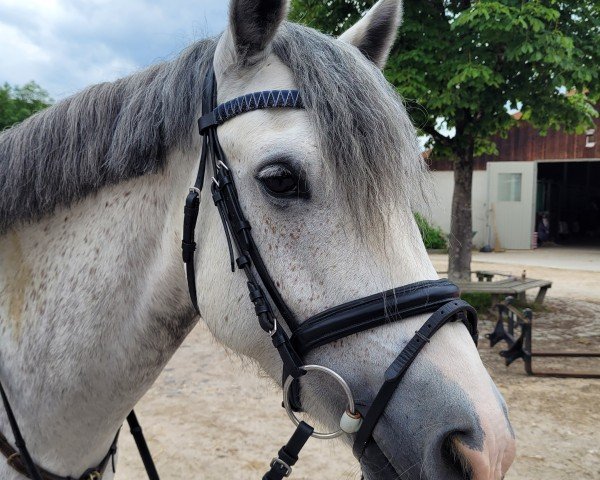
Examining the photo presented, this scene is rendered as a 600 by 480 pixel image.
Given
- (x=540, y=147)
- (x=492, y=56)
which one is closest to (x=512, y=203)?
(x=540, y=147)

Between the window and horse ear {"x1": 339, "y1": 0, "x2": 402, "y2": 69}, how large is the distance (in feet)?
69.5

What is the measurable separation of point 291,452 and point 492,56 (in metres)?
6.75

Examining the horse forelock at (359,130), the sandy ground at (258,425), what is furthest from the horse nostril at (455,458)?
the sandy ground at (258,425)

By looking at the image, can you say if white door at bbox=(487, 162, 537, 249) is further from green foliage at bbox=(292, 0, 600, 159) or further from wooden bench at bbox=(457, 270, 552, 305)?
green foliage at bbox=(292, 0, 600, 159)

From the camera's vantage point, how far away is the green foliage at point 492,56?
6078 mm

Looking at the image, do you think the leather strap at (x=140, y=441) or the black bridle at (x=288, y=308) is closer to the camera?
the black bridle at (x=288, y=308)

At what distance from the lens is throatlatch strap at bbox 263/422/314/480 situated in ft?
4.24

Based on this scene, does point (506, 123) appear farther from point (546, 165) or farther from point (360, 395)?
point (546, 165)

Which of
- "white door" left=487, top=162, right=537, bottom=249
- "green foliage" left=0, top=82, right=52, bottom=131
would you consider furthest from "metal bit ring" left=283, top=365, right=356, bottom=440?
"white door" left=487, top=162, right=537, bottom=249

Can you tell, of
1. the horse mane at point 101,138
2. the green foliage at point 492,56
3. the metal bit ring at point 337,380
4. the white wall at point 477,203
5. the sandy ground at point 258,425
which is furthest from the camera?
the white wall at point 477,203

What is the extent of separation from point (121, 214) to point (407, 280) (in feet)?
3.04

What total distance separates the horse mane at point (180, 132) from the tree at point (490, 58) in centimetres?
453

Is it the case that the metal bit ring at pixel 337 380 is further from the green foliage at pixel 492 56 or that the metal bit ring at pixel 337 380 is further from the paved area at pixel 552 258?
the paved area at pixel 552 258

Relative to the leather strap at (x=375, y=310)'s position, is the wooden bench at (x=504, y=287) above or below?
below
